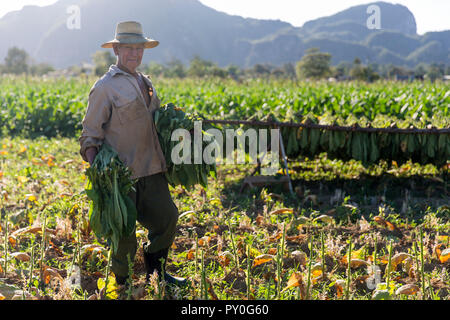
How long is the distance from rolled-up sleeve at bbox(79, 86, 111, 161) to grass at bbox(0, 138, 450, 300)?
365 mm

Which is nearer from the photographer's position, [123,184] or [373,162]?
[123,184]

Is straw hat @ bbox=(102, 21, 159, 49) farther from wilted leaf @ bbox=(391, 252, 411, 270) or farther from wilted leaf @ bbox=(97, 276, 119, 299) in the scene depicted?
wilted leaf @ bbox=(391, 252, 411, 270)

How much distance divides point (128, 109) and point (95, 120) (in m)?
0.24

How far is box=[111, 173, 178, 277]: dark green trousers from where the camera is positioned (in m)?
2.96

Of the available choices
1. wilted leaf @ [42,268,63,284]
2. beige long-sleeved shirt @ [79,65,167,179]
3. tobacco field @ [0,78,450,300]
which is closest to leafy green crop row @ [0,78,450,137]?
tobacco field @ [0,78,450,300]

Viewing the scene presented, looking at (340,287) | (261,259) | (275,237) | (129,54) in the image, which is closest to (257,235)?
(275,237)

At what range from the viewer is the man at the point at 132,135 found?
2848 millimetres

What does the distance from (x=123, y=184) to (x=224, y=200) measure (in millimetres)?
2841

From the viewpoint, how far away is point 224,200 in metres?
5.38

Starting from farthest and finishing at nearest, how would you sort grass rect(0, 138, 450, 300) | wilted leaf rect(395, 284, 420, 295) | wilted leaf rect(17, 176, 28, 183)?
wilted leaf rect(17, 176, 28, 183)
grass rect(0, 138, 450, 300)
wilted leaf rect(395, 284, 420, 295)

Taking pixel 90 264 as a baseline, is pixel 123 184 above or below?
above
